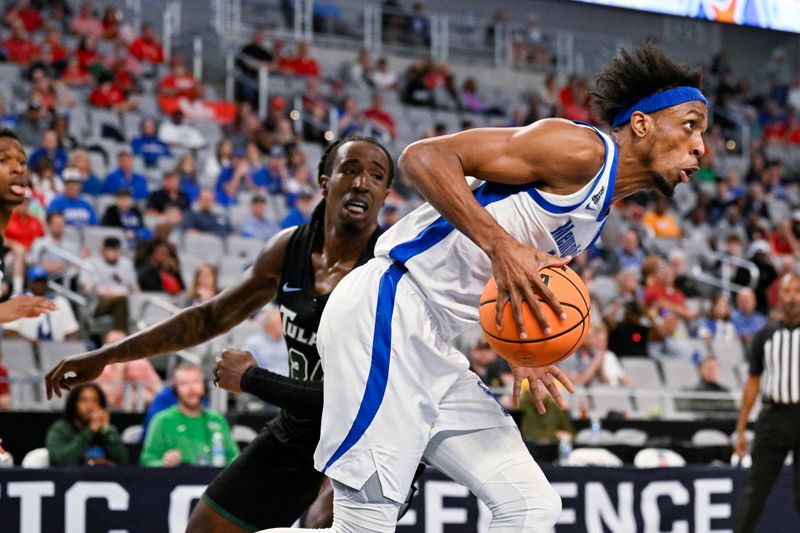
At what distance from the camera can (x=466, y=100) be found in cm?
1845

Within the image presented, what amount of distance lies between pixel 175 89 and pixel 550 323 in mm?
12318

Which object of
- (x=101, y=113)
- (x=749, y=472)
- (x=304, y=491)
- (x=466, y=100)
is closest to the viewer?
(x=304, y=491)

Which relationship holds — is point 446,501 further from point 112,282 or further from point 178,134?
point 178,134

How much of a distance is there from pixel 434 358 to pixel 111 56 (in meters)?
12.3

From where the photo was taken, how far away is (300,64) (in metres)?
17.0

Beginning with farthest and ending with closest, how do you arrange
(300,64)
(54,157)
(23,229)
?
(300,64), (54,157), (23,229)

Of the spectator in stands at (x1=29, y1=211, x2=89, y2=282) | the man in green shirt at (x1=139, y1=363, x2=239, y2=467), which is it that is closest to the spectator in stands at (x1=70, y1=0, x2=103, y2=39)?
the spectator in stands at (x1=29, y1=211, x2=89, y2=282)

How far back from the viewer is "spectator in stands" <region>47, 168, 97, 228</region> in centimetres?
1114

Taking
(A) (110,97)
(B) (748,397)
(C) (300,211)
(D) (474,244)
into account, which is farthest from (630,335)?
(D) (474,244)

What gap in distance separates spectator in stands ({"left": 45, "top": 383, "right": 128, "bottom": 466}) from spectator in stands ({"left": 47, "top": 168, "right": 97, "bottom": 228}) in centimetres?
454

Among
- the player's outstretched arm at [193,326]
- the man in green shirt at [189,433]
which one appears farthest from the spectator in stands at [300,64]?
the player's outstretched arm at [193,326]

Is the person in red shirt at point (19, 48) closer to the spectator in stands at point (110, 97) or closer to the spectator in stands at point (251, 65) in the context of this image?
the spectator in stands at point (110, 97)

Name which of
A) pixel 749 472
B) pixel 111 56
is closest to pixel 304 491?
pixel 749 472

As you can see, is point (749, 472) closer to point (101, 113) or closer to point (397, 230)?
point (397, 230)
